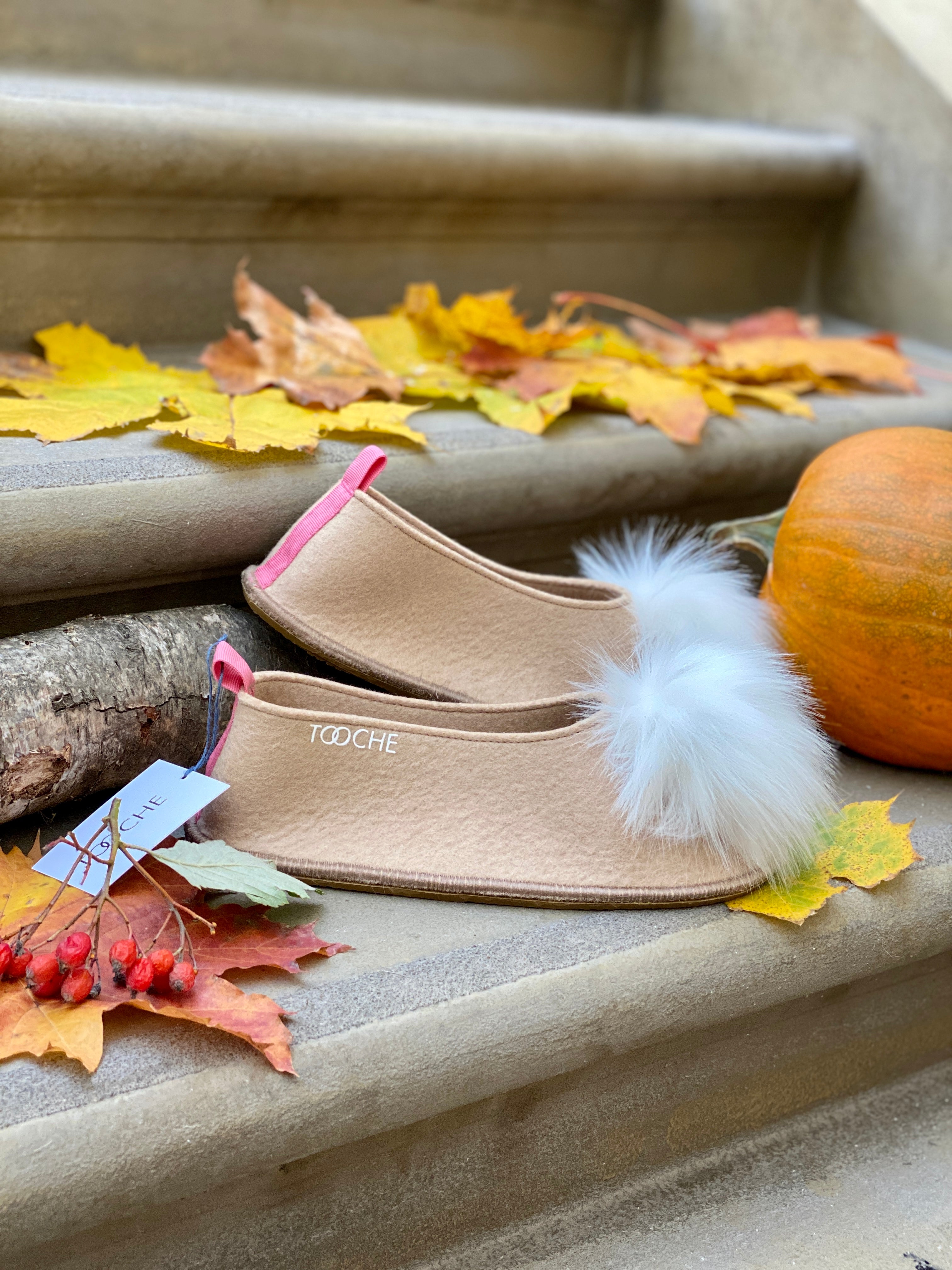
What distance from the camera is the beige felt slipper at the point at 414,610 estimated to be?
2.52 ft

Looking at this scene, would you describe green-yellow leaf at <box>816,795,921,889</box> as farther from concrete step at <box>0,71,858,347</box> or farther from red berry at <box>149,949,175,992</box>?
concrete step at <box>0,71,858,347</box>

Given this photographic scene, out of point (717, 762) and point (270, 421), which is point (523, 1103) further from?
point (270, 421)

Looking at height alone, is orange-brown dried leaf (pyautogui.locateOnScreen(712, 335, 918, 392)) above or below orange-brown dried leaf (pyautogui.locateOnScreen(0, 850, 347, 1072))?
above

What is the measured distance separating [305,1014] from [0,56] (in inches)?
53.1

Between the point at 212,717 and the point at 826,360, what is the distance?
0.91 meters

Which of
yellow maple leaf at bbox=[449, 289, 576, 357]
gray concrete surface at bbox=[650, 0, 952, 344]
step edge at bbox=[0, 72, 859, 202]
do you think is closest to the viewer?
step edge at bbox=[0, 72, 859, 202]

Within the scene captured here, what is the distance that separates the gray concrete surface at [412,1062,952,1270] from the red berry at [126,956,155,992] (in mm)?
262

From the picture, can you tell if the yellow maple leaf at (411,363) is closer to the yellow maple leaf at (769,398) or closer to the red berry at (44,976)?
the yellow maple leaf at (769,398)

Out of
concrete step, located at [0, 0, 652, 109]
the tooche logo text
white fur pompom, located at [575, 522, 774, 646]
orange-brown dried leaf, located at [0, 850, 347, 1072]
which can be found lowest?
orange-brown dried leaf, located at [0, 850, 347, 1072]

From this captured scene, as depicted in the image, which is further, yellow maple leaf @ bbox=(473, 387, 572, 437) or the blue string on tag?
yellow maple leaf @ bbox=(473, 387, 572, 437)

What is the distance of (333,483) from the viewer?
883 mm

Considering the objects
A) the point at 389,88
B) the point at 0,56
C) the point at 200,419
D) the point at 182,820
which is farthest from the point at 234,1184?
the point at 389,88

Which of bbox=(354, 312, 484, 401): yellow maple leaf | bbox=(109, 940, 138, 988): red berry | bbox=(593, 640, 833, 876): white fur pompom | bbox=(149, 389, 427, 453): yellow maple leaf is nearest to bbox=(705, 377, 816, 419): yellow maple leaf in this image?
bbox=(354, 312, 484, 401): yellow maple leaf

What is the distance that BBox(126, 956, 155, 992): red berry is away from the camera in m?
0.57
